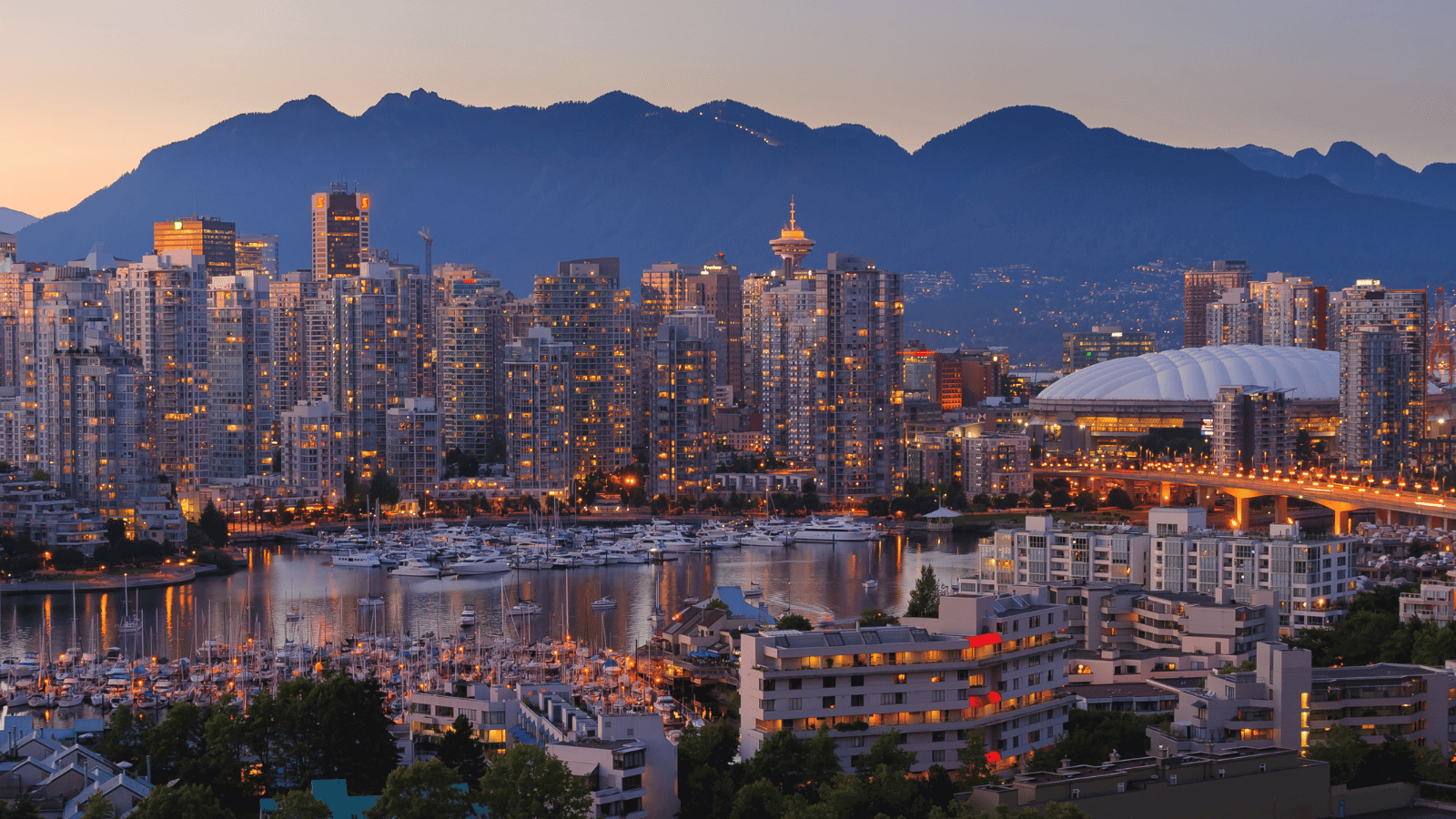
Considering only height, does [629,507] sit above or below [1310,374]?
below

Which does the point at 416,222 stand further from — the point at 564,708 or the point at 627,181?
the point at 564,708

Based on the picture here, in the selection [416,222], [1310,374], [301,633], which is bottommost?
[301,633]

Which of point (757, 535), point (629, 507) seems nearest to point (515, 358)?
point (629, 507)

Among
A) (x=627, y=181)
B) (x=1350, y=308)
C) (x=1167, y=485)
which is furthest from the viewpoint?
(x=627, y=181)

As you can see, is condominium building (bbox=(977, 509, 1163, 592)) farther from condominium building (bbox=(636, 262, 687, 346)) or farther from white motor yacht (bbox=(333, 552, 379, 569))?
condominium building (bbox=(636, 262, 687, 346))

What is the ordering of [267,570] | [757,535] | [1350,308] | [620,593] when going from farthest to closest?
[1350,308] < [757,535] < [267,570] < [620,593]

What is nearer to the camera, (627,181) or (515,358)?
(515,358)

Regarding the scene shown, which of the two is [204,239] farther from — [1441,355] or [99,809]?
[99,809]

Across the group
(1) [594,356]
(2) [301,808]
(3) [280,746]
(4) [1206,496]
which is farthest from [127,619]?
(4) [1206,496]
